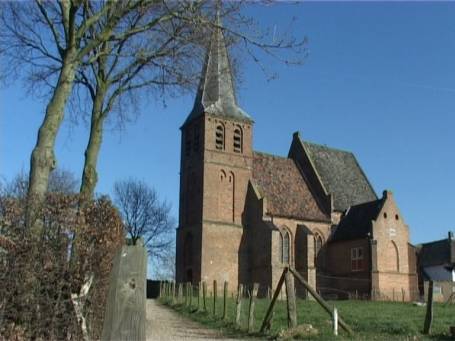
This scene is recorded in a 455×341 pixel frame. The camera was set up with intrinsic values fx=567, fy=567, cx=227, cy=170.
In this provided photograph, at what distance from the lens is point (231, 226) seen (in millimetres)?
46188

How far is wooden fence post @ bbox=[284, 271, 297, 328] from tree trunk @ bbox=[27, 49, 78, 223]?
6.85 metres

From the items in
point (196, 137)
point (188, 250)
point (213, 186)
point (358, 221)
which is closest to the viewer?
point (213, 186)

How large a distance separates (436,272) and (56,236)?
60.4 metres

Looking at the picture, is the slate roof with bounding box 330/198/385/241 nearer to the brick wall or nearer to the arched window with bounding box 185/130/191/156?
the brick wall

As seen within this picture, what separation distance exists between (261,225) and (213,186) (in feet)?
16.5

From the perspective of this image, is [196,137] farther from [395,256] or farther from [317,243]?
[395,256]

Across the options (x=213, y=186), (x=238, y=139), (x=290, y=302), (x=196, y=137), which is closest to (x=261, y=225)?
(x=213, y=186)

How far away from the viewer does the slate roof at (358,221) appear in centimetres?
4641

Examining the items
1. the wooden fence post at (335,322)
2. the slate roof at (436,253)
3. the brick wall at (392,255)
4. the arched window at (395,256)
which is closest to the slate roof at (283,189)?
the brick wall at (392,255)

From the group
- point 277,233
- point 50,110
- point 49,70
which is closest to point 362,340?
point 50,110

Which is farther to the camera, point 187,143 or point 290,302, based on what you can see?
point 187,143

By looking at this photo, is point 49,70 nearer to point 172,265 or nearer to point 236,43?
point 236,43

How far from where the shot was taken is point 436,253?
63375mm

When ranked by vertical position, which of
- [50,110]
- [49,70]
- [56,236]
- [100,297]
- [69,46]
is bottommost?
[100,297]
